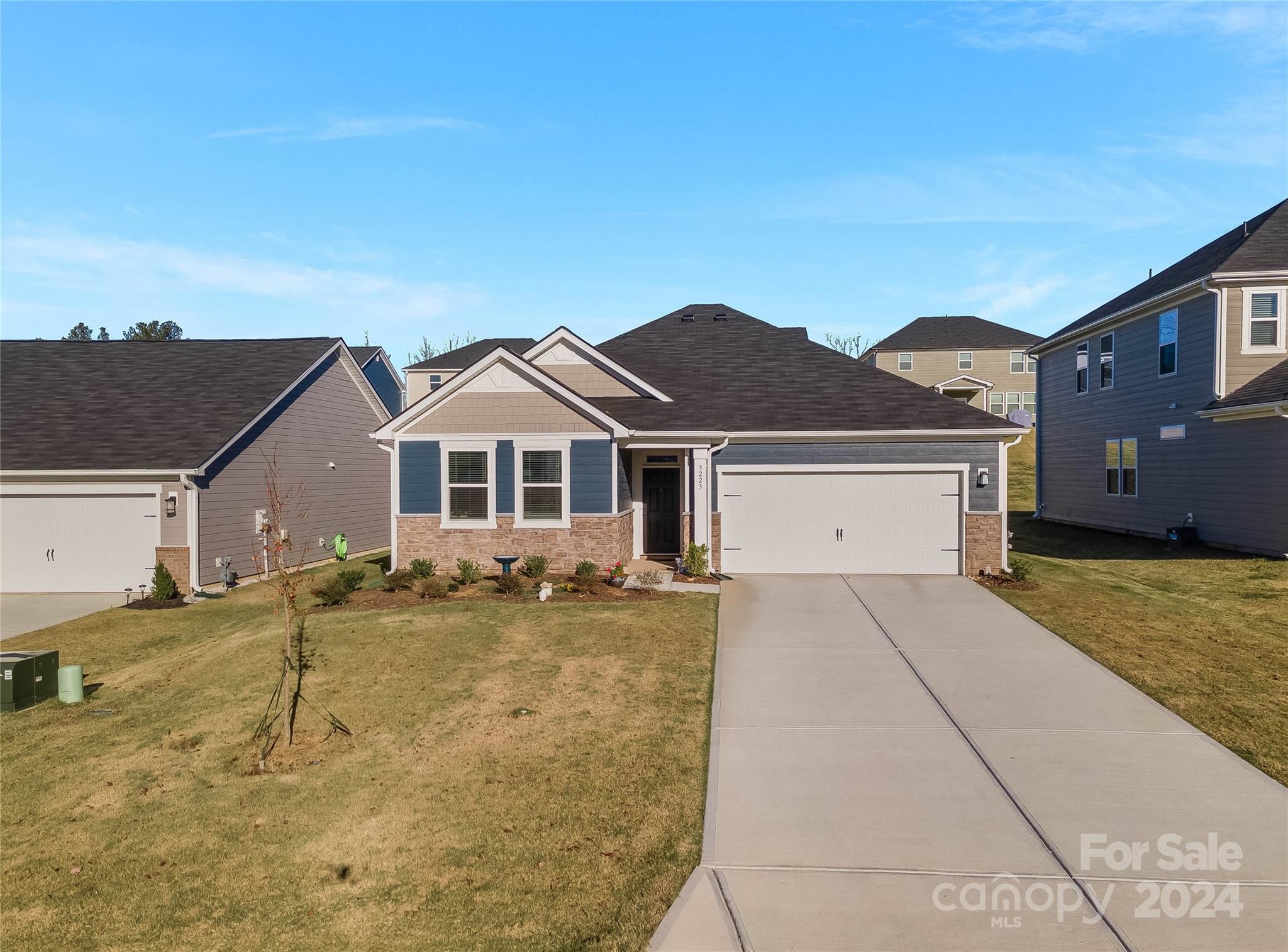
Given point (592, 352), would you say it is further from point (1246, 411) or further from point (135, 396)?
point (1246, 411)

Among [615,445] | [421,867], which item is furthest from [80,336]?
[421,867]

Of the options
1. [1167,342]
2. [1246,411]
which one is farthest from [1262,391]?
[1167,342]

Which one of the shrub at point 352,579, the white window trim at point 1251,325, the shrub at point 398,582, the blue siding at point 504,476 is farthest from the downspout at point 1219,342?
the shrub at point 352,579

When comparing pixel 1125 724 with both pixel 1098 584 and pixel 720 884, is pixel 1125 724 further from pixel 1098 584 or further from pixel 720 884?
pixel 1098 584

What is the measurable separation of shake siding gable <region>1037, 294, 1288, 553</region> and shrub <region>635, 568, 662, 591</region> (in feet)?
42.8

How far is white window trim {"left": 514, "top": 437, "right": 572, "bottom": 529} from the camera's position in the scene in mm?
15016

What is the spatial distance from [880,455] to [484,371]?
840cm

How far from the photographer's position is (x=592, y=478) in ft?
49.2

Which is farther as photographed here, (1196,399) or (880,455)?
(1196,399)

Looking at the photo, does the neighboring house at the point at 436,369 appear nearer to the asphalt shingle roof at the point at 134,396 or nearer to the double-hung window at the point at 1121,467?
the asphalt shingle roof at the point at 134,396

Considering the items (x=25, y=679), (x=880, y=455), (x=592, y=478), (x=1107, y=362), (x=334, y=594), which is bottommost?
(x=25, y=679)

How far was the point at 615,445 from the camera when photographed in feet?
49.3

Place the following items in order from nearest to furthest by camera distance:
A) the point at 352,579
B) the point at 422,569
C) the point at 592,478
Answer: the point at 352,579
the point at 422,569
the point at 592,478

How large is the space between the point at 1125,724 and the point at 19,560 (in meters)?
20.3
